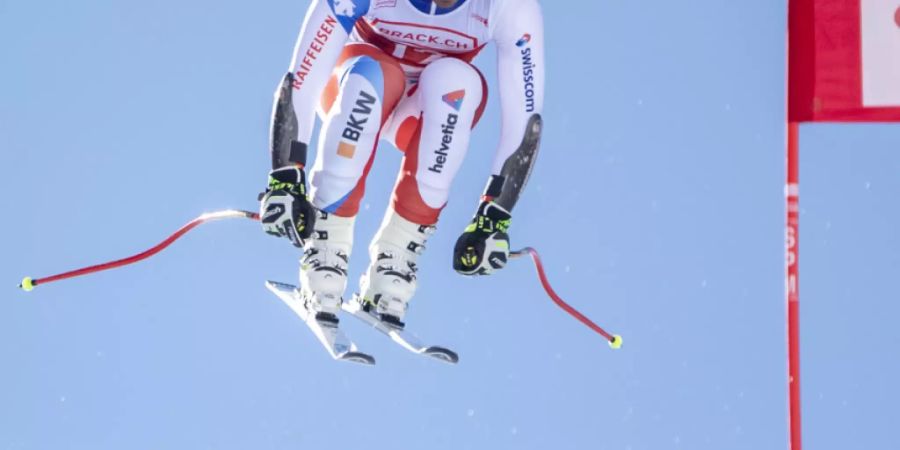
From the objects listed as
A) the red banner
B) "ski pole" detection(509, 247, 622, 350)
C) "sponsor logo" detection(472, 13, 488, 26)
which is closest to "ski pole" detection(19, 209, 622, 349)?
"ski pole" detection(509, 247, 622, 350)

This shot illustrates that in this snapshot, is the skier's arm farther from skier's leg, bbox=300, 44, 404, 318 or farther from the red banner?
the red banner

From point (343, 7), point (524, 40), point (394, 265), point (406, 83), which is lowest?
point (394, 265)

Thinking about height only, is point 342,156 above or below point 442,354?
above

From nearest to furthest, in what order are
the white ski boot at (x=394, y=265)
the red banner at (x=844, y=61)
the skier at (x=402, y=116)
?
the skier at (x=402, y=116)
the white ski boot at (x=394, y=265)
the red banner at (x=844, y=61)

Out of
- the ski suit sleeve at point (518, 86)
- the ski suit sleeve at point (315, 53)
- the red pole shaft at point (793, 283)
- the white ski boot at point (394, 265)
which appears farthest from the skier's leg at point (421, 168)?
the red pole shaft at point (793, 283)

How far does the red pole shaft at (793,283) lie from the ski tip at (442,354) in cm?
112

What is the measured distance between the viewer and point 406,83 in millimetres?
5004

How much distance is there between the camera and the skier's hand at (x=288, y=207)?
179 inches

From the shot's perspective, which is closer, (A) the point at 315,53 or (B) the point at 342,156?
(A) the point at 315,53

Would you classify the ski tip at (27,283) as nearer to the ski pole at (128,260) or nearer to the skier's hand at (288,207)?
the ski pole at (128,260)

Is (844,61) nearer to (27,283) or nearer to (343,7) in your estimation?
(343,7)

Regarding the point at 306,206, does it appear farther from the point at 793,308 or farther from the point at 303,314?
the point at 793,308

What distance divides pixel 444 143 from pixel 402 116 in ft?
0.82

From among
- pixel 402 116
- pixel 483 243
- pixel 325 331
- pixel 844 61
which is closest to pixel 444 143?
pixel 402 116
